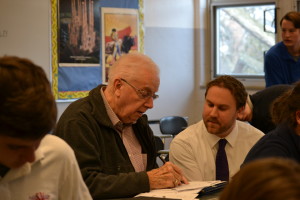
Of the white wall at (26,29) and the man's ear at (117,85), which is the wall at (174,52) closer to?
the white wall at (26,29)

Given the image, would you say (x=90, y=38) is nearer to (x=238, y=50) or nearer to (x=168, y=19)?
(x=168, y=19)

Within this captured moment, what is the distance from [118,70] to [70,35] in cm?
324

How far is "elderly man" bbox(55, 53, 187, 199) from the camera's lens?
8.70ft

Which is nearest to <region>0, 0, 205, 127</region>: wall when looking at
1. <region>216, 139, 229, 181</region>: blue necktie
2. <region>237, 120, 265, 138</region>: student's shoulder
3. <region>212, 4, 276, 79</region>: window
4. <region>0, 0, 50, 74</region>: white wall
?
<region>0, 0, 50, 74</region>: white wall

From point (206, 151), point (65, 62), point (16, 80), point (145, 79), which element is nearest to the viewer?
point (16, 80)

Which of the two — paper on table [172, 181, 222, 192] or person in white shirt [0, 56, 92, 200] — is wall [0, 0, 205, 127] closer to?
paper on table [172, 181, 222, 192]

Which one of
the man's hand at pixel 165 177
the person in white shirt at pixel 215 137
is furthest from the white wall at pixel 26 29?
the man's hand at pixel 165 177

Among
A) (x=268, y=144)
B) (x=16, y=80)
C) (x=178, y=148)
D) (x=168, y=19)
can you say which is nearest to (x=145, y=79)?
(x=178, y=148)

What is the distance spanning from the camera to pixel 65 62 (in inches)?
240

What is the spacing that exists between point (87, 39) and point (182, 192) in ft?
12.9

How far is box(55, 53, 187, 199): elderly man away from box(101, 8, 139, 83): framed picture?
3.47 metres

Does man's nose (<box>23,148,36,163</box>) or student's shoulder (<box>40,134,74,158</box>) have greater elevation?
man's nose (<box>23,148,36,163</box>)

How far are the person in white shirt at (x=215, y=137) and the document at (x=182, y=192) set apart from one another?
43 centimetres

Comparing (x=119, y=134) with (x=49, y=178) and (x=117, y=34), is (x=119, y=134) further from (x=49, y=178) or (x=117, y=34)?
(x=117, y=34)
